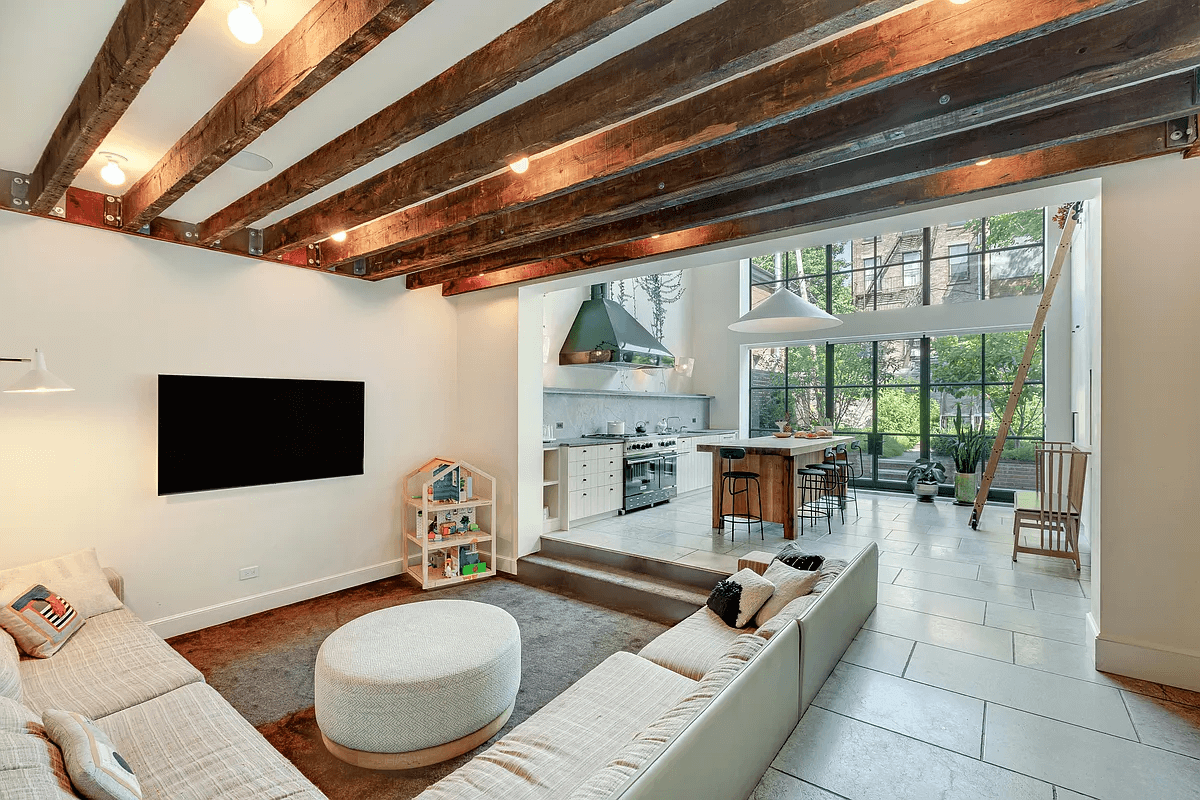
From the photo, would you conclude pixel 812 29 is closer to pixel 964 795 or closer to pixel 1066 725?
pixel 964 795

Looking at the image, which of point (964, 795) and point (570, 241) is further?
point (570, 241)

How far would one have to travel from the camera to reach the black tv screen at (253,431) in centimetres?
365

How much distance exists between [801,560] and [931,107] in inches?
94.3

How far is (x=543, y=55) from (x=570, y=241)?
2.27 metres

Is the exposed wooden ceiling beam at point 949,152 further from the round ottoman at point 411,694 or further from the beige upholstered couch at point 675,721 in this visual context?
the round ottoman at point 411,694

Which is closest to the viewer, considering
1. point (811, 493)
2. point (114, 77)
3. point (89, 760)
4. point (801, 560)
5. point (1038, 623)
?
point (89, 760)

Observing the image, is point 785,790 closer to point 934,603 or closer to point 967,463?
point 934,603

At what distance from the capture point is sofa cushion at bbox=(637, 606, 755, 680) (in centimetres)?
251

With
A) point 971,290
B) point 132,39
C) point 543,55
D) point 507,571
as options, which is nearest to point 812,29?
point 543,55

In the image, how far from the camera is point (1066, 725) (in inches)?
94.2

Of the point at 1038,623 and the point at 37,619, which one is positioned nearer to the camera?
the point at 37,619

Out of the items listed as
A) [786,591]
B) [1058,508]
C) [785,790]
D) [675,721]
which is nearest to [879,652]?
[786,591]

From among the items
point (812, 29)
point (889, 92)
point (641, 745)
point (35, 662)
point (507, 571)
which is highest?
point (889, 92)

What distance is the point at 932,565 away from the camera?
15.1ft
